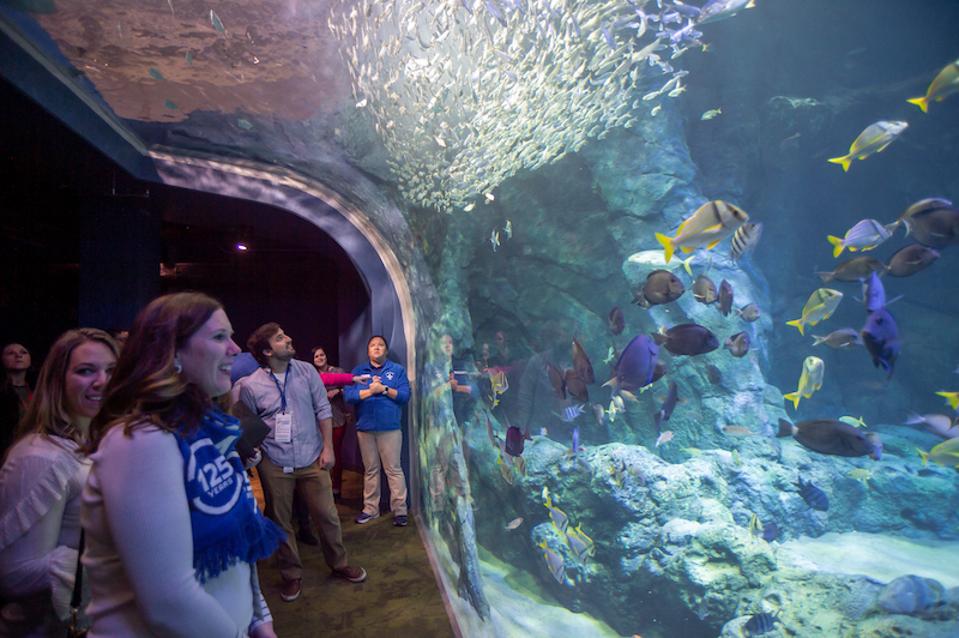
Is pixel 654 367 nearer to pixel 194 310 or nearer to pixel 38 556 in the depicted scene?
pixel 194 310

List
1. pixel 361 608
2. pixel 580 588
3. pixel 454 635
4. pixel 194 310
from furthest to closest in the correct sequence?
pixel 580 588 → pixel 361 608 → pixel 454 635 → pixel 194 310

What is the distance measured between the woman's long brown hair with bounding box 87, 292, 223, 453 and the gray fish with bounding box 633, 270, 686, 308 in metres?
3.44

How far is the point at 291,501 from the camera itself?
4230mm

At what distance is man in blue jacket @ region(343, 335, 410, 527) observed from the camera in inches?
222

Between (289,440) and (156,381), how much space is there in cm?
314

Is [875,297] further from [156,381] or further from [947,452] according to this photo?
[156,381]

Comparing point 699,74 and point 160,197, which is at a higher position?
A: point 699,74

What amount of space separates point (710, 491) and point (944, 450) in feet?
10.2

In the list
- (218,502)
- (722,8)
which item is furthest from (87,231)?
(722,8)

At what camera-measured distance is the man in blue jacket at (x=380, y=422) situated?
5.63m

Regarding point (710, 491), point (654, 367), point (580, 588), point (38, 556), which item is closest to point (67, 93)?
point (38, 556)

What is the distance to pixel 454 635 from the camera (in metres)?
3.71

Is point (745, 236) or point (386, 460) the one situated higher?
point (745, 236)

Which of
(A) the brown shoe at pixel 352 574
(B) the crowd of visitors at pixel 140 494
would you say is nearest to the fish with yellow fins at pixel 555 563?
(A) the brown shoe at pixel 352 574
